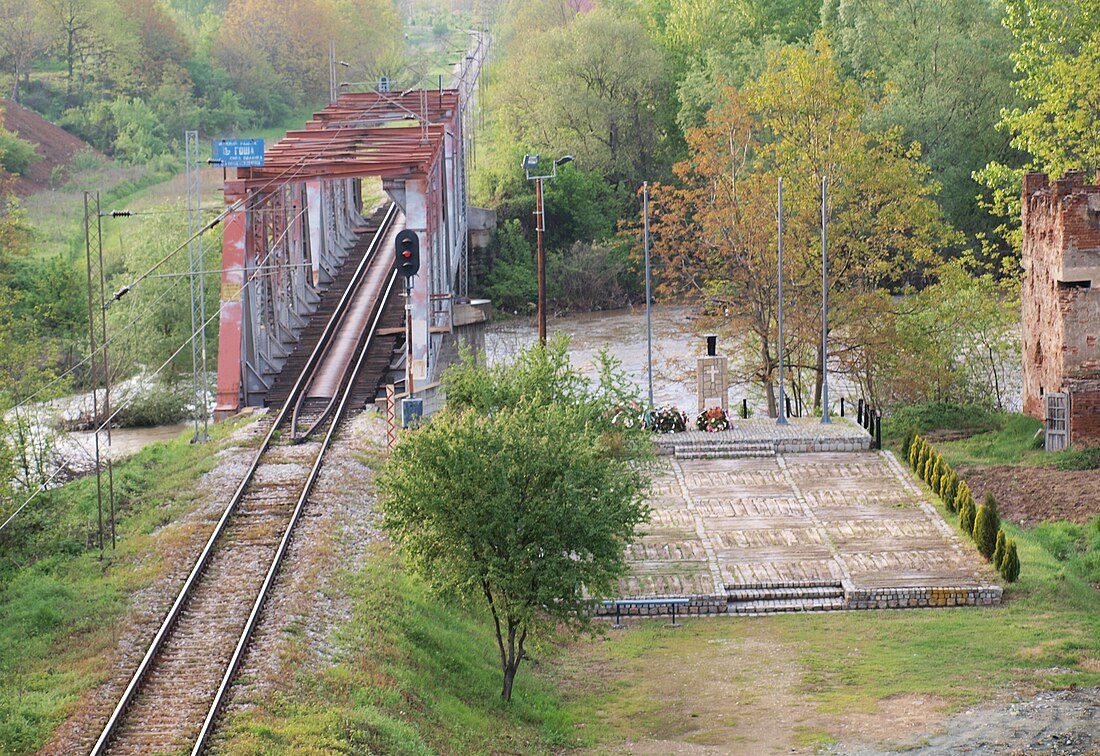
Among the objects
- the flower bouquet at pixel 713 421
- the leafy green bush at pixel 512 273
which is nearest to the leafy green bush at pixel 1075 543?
the flower bouquet at pixel 713 421

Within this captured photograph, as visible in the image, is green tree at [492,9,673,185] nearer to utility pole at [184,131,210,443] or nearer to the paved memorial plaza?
utility pole at [184,131,210,443]

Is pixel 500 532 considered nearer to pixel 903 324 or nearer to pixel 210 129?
pixel 903 324

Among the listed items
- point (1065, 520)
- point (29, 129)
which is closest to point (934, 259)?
point (1065, 520)

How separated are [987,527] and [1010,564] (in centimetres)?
110

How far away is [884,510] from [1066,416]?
705 cm

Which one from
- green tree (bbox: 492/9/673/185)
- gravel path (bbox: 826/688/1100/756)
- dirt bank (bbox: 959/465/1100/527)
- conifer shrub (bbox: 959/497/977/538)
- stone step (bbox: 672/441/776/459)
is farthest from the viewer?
green tree (bbox: 492/9/673/185)

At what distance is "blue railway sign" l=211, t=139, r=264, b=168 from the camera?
3853 centimetres

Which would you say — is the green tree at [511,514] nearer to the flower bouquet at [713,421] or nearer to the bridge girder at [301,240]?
the bridge girder at [301,240]

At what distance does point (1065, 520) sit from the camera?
109 ft

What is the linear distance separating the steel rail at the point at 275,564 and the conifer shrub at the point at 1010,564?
41.5 feet

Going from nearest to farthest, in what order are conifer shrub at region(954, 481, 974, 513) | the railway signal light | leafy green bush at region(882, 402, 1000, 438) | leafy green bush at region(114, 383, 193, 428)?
1. the railway signal light
2. conifer shrub at region(954, 481, 974, 513)
3. leafy green bush at region(882, 402, 1000, 438)
4. leafy green bush at region(114, 383, 193, 428)

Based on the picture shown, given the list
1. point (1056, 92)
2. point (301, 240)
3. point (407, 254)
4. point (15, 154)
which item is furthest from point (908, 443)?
point (15, 154)

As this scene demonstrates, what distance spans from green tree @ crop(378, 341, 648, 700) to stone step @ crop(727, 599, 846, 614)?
5.14 meters

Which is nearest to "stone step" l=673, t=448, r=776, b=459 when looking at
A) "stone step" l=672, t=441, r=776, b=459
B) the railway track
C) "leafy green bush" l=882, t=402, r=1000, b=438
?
"stone step" l=672, t=441, r=776, b=459
